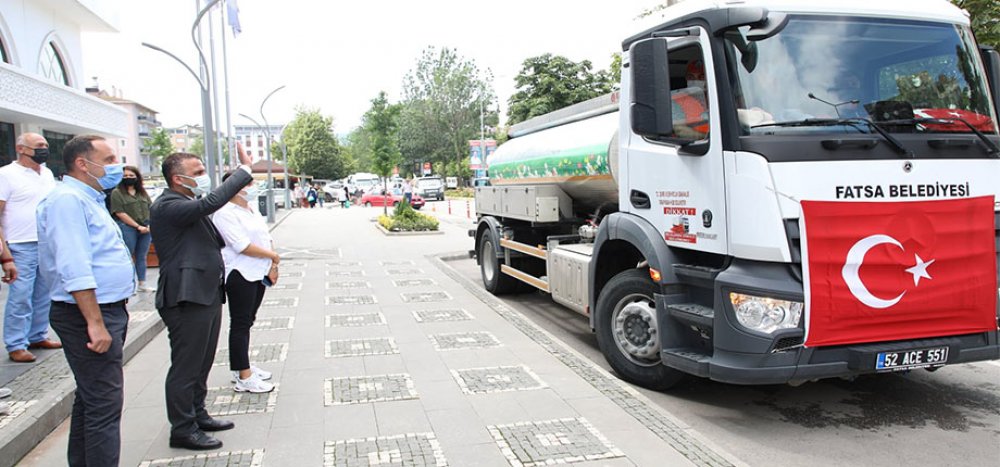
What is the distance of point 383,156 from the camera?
5922cm

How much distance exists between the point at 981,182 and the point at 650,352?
2.41 m

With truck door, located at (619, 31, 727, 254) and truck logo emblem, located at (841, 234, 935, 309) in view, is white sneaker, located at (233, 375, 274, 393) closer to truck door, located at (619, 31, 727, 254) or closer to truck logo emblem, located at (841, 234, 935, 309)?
truck door, located at (619, 31, 727, 254)

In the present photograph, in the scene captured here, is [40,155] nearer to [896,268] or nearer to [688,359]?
[688,359]

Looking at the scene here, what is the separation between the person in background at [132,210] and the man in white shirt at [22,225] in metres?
2.85

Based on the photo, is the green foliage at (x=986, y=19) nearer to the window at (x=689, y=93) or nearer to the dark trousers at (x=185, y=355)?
the window at (x=689, y=93)

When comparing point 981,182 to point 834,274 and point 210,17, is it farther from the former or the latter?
point 210,17

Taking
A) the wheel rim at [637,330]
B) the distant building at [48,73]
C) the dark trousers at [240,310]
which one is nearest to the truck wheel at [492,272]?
the wheel rim at [637,330]

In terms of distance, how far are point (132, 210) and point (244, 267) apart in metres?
4.83

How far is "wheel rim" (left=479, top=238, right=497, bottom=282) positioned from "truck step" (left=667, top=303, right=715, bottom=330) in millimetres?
5073

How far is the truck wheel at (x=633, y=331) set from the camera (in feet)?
16.4

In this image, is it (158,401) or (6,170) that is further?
(6,170)

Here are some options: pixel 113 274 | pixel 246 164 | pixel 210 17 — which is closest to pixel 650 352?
pixel 246 164

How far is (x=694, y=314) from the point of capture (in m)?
4.33

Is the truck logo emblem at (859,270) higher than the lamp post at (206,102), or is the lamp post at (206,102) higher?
the lamp post at (206,102)
